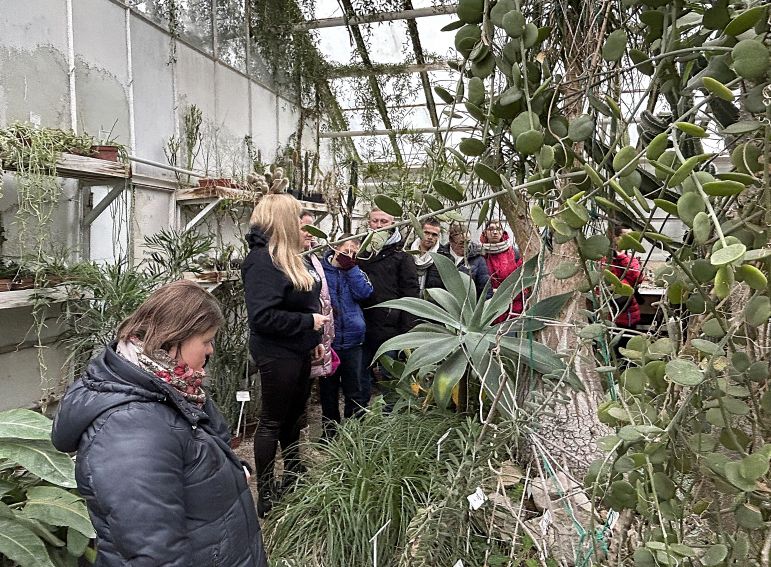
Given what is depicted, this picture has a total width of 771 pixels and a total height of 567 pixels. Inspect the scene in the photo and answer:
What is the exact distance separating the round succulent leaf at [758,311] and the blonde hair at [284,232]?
2.26 meters

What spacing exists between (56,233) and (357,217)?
453cm

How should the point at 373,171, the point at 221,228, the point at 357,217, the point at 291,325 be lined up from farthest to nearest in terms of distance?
the point at 357,217
the point at 373,171
the point at 221,228
the point at 291,325

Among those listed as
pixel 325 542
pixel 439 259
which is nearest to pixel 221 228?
pixel 439 259

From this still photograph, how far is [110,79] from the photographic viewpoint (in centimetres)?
390

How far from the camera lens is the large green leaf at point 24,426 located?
6.24 ft

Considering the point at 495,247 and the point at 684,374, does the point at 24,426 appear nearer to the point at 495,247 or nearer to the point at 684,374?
the point at 684,374

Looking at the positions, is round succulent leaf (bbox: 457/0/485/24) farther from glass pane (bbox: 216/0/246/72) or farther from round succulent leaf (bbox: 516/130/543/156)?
glass pane (bbox: 216/0/246/72)

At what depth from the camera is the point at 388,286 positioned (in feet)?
12.3

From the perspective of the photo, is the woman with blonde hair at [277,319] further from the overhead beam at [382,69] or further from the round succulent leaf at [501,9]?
the overhead beam at [382,69]

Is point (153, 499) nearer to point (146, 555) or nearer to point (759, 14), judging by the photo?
point (146, 555)

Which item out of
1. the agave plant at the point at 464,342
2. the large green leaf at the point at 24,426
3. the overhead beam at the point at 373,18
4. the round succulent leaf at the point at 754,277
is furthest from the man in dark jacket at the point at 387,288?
the round succulent leaf at the point at 754,277

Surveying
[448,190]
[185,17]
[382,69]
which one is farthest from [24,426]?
[382,69]


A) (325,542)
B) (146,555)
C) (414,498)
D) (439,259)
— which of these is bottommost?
(325,542)

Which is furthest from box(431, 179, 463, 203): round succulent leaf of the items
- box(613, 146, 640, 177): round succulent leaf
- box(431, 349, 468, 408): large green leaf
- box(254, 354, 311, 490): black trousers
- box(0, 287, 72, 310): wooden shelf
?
box(0, 287, 72, 310): wooden shelf
